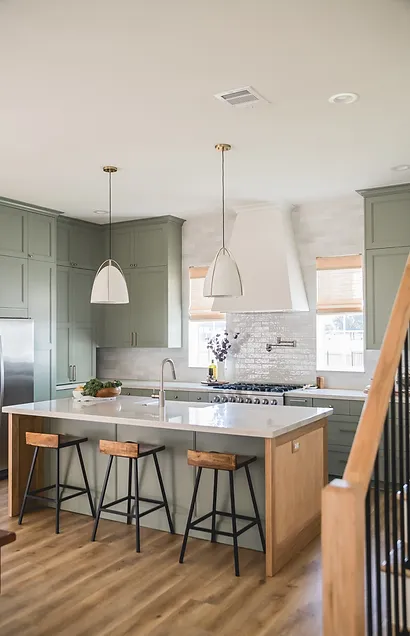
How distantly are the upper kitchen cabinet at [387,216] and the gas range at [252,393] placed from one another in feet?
5.36

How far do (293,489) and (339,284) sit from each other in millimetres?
2843

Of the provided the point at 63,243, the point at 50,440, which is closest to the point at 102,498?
the point at 50,440

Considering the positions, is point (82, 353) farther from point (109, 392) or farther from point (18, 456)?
point (18, 456)

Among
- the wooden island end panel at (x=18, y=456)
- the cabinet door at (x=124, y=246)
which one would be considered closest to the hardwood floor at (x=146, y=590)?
the wooden island end panel at (x=18, y=456)

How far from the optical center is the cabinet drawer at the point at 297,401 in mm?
5652

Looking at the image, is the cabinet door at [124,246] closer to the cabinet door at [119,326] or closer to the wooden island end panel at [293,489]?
the cabinet door at [119,326]

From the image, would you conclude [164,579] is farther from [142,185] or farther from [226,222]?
[226,222]

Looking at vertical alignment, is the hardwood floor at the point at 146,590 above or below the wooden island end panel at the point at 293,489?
below

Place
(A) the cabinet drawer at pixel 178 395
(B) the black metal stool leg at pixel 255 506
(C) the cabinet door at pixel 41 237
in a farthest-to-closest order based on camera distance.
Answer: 1. (A) the cabinet drawer at pixel 178 395
2. (C) the cabinet door at pixel 41 237
3. (B) the black metal stool leg at pixel 255 506

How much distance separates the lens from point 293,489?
3883 mm

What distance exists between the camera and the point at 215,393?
6160 millimetres

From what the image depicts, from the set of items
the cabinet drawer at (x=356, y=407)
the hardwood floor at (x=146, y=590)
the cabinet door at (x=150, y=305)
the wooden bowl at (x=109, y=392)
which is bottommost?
the hardwood floor at (x=146, y=590)

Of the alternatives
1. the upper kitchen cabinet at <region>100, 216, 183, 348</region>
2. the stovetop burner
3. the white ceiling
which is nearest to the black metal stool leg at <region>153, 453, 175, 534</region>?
the stovetop burner

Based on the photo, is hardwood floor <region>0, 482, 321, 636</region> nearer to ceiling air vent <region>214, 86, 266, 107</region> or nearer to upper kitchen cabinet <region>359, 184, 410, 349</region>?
upper kitchen cabinet <region>359, 184, 410, 349</region>
